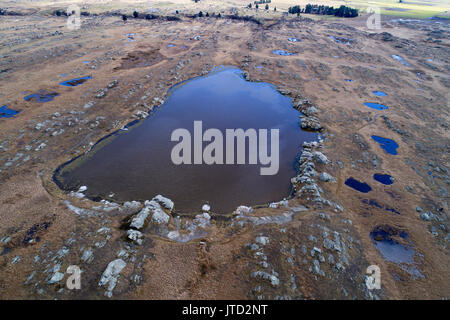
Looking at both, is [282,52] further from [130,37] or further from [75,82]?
[75,82]

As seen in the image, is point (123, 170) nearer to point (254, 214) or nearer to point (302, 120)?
point (254, 214)

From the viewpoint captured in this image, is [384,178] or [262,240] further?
[384,178]

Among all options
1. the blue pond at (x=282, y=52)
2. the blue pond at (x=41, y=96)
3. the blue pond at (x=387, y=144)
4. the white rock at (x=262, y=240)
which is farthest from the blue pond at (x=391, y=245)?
the blue pond at (x=282, y=52)

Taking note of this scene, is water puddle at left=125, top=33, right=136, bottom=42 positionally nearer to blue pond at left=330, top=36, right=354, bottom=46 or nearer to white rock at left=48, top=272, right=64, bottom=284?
blue pond at left=330, top=36, right=354, bottom=46

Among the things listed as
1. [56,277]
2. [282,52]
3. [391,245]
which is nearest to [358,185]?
[391,245]

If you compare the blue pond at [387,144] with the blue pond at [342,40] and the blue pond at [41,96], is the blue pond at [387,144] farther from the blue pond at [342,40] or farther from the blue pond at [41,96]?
the blue pond at [342,40]

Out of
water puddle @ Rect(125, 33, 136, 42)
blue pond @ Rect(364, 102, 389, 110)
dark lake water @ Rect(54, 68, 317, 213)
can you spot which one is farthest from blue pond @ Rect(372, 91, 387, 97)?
water puddle @ Rect(125, 33, 136, 42)
